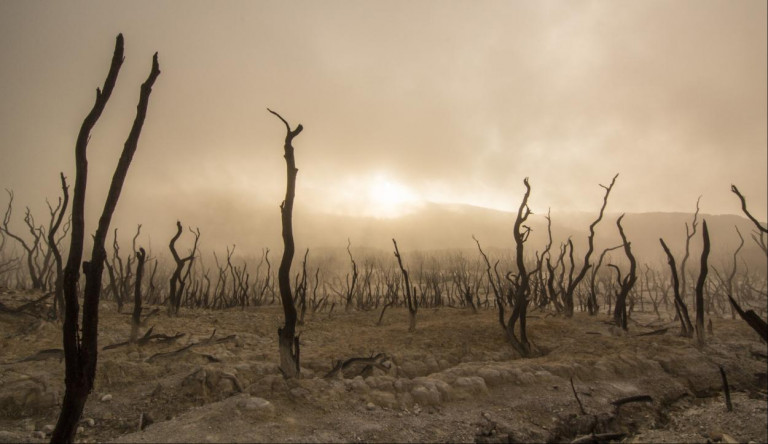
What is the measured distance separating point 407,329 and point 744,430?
6582 mm

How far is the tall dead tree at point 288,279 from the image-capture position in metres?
4.95

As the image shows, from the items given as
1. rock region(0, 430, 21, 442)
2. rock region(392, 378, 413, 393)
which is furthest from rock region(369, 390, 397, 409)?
rock region(0, 430, 21, 442)

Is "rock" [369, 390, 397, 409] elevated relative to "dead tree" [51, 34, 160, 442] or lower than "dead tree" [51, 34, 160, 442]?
lower

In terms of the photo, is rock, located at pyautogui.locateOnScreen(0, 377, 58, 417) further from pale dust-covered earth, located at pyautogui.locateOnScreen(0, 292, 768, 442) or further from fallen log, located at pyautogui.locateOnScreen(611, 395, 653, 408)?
fallen log, located at pyautogui.locateOnScreen(611, 395, 653, 408)

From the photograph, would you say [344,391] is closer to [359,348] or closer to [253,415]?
[253,415]

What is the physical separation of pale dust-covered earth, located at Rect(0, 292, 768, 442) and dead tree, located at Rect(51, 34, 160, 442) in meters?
0.65

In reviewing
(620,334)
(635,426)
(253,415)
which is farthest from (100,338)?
(620,334)

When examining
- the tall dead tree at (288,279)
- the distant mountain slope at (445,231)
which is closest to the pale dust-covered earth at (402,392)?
the tall dead tree at (288,279)

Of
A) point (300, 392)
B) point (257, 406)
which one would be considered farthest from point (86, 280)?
point (300, 392)

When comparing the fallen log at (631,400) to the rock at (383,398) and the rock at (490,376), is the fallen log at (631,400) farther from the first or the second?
the rock at (383,398)

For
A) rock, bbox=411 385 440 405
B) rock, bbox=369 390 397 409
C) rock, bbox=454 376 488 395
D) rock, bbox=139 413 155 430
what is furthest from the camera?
rock, bbox=454 376 488 395

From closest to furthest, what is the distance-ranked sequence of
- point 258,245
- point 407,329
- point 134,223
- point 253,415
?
point 253,415
point 407,329
point 258,245
point 134,223

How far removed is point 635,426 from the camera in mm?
4504

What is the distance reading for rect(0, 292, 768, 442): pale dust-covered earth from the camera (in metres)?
3.98
